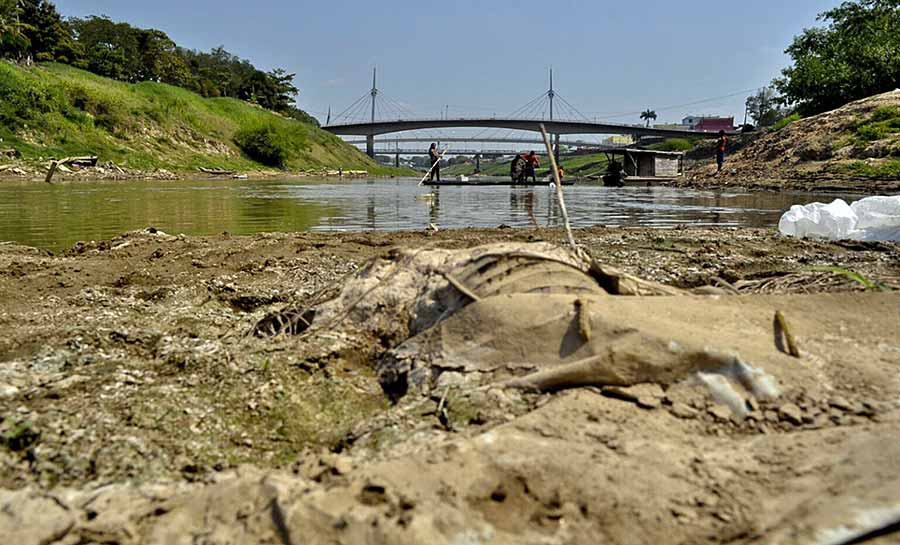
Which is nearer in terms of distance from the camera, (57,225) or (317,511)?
(317,511)

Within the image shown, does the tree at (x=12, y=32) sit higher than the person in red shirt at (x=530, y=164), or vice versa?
the tree at (x=12, y=32)

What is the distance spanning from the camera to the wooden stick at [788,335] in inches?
91.0

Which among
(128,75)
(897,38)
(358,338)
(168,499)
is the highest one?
(128,75)

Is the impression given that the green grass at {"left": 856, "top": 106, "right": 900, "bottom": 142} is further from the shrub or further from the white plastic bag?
the shrub

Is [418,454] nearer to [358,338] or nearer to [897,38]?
[358,338]

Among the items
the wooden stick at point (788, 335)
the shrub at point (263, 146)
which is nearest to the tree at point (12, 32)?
the shrub at point (263, 146)

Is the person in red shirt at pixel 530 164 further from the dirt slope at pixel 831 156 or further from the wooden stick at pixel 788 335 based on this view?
the wooden stick at pixel 788 335

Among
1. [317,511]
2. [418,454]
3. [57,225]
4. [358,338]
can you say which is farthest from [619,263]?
[57,225]

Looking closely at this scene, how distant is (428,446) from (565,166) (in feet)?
311

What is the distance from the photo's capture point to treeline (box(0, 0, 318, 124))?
157ft

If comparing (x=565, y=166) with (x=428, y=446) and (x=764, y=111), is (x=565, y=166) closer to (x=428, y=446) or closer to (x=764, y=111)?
(x=764, y=111)

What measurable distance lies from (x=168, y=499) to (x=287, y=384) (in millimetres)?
928

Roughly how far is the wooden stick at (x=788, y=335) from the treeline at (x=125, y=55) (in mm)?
54988

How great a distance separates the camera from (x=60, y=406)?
246 centimetres
